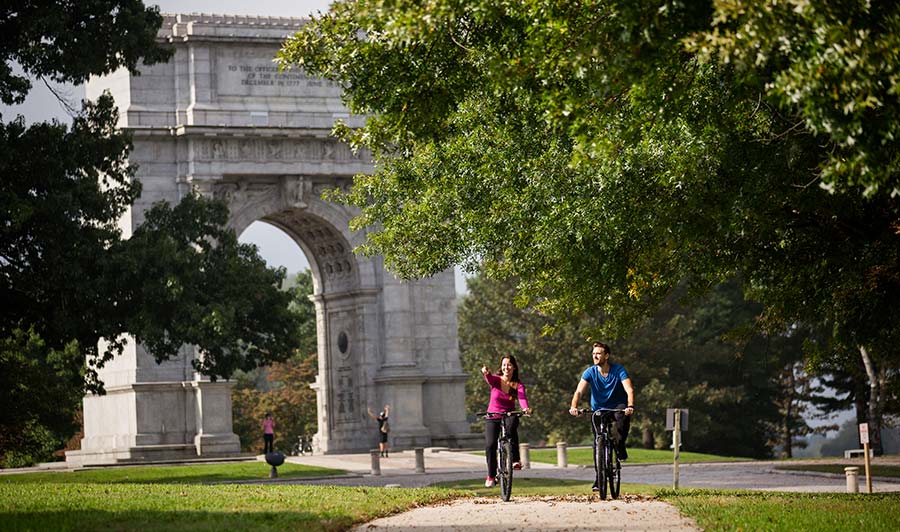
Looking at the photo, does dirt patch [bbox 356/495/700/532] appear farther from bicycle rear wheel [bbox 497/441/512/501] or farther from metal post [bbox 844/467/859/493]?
metal post [bbox 844/467/859/493]

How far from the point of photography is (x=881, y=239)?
2014 cm

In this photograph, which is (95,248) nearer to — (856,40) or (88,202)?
(88,202)

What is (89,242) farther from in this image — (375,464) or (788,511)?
(788,511)

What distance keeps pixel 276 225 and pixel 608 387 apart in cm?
3703

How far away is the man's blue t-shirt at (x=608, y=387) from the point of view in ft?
58.2

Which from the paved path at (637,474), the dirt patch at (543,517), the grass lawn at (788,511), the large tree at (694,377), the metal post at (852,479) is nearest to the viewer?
the dirt patch at (543,517)

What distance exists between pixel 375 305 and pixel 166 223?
15.5 m

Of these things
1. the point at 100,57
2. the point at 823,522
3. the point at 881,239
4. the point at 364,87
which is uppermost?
the point at 100,57

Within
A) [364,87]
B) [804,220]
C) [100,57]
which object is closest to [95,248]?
[100,57]

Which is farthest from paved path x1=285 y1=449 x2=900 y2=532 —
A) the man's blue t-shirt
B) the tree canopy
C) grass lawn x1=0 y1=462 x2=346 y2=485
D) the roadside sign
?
the tree canopy

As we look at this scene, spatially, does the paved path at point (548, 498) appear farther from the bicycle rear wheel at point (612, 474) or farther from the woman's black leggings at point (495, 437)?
the woman's black leggings at point (495, 437)

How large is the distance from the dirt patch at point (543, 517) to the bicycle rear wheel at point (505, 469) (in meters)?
0.17

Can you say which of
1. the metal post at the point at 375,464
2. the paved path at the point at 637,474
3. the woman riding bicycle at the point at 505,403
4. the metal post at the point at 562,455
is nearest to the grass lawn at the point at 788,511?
the woman riding bicycle at the point at 505,403

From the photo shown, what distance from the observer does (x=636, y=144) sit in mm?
19141
